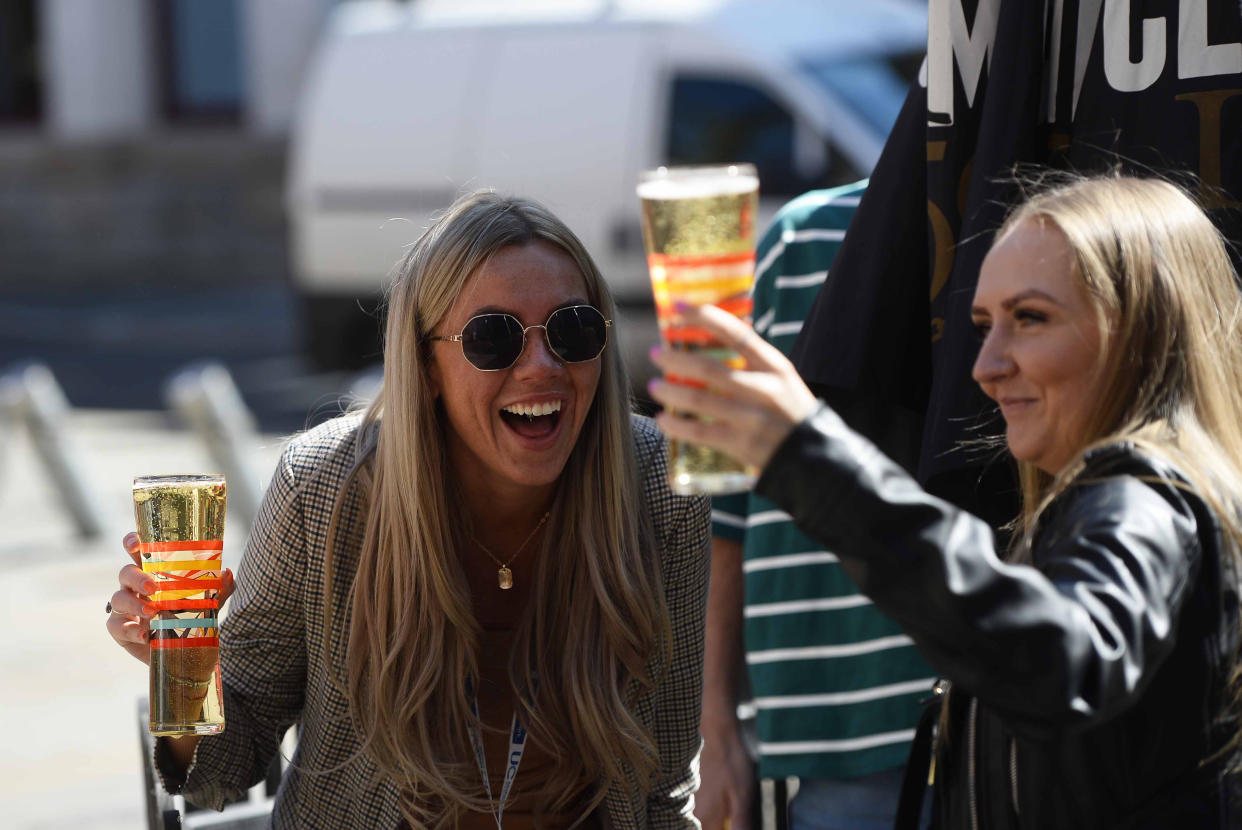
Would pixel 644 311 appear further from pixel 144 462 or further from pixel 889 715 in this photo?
pixel 889 715

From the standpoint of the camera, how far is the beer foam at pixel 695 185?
Result: 4.72 ft

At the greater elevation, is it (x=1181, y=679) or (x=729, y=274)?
(x=729, y=274)

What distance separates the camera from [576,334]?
247 cm

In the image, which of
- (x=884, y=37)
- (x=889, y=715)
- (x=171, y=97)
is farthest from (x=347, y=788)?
(x=171, y=97)

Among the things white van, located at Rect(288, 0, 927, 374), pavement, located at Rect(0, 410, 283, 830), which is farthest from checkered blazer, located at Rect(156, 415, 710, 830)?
white van, located at Rect(288, 0, 927, 374)

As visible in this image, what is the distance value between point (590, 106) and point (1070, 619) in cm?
816

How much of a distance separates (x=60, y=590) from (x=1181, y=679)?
21.8 feet

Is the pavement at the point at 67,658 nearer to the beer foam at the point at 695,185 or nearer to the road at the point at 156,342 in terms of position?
the beer foam at the point at 695,185

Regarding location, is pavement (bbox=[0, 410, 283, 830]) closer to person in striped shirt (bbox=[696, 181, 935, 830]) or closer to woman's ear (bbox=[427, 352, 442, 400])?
woman's ear (bbox=[427, 352, 442, 400])

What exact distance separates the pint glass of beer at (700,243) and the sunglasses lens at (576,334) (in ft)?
3.22

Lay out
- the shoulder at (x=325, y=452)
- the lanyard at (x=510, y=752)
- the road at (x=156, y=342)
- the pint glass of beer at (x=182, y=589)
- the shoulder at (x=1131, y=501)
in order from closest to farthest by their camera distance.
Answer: the shoulder at (x=1131, y=501) < the pint glass of beer at (x=182, y=589) < the lanyard at (x=510, y=752) < the shoulder at (x=325, y=452) < the road at (x=156, y=342)

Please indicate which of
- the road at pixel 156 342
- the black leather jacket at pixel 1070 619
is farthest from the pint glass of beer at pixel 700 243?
the road at pixel 156 342

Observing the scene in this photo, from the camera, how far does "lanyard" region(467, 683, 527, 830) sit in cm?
242

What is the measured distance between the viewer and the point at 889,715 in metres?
2.69
